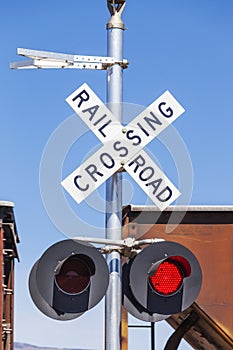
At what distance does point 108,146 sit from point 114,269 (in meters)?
0.72

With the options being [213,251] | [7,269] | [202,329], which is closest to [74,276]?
[213,251]

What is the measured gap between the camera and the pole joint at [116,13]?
201 inches

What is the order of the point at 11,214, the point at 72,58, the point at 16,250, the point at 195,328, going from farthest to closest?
the point at 16,250 < the point at 11,214 < the point at 195,328 < the point at 72,58

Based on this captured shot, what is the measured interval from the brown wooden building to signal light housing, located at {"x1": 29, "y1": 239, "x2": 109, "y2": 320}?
33.3ft

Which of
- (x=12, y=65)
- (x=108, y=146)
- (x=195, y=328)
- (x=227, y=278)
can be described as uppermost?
(x=12, y=65)

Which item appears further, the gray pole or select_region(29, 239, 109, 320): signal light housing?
the gray pole

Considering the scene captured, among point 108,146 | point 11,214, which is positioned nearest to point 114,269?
point 108,146

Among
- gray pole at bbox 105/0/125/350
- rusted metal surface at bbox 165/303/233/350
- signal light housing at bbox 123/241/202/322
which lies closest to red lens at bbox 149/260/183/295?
signal light housing at bbox 123/241/202/322

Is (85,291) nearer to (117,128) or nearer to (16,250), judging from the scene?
(117,128)

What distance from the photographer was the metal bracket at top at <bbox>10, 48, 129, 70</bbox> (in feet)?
16.6

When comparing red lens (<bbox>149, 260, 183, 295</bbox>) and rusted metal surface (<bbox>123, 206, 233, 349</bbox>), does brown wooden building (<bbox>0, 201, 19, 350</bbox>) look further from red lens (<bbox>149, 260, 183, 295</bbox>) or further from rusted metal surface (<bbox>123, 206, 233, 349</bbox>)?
red lens (<bbox>149, 260, 183, 295</bbox>)

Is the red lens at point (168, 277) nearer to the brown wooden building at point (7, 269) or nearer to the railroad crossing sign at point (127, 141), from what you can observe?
the railroad crossing sign at point (127, 141)

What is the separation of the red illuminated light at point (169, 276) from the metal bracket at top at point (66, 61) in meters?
1.23

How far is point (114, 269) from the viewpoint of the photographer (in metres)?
4.89
